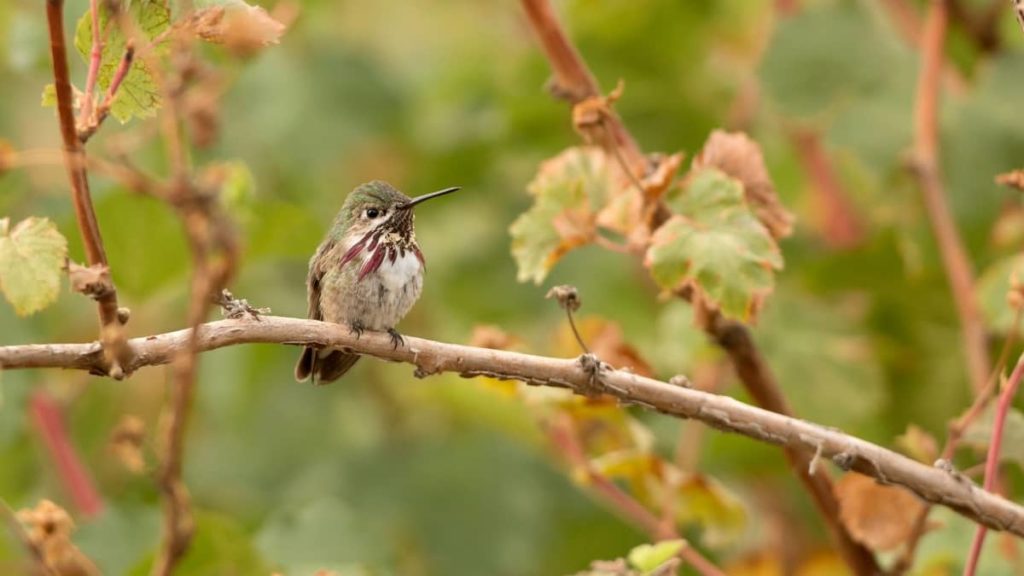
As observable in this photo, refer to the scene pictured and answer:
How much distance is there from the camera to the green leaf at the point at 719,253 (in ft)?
8.18

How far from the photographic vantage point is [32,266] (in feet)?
6.33

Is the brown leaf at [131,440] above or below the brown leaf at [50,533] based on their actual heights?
above

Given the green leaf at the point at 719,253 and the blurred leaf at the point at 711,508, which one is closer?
Result: the green leaf at the point at 719,253

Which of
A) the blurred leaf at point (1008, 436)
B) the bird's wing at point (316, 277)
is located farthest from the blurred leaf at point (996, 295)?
the bird's wing at point (316, 277)

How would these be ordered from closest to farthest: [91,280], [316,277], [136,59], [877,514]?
1. [91,280]
2. [136,59]
3. [877,514]
4. [316,277]

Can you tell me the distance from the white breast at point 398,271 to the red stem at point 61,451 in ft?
4.17

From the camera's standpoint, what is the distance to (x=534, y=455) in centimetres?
530

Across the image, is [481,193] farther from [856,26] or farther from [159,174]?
[856,26]

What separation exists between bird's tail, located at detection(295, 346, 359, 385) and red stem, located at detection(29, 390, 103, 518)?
104 cm

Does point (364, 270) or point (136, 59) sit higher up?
point (364, 270)

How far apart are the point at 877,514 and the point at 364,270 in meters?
1.45

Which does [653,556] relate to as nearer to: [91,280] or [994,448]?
[994,448]

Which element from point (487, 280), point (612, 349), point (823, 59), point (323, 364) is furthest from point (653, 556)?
point (487, 280)

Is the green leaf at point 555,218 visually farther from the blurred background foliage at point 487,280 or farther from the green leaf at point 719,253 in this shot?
the blurred background foliage at point 487,280
